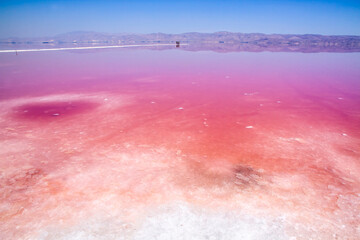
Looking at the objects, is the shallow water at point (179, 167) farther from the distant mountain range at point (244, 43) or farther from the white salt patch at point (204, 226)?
the distant mountain range at point (244, 43)

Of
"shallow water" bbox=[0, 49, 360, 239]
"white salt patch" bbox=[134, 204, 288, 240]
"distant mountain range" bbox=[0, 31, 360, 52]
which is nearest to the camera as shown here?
"white salt patch" bbox=[134, 204, 288, 240]

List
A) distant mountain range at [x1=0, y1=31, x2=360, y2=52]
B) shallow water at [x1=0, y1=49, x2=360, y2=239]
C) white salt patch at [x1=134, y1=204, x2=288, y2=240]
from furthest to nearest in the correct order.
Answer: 1. distant mountain range at [x1=0, y1=31, x2=360, y2=52]
2. shallow water at [x1=0, y1=49, x2=360, y2=239]
3. white salt patch at [x1=134, y1=204, x2=288, y2=240]

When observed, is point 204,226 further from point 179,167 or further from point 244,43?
point 244,43

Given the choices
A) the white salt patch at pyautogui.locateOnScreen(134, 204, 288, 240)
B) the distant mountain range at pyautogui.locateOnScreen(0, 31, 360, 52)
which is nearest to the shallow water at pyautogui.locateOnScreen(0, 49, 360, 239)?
the white salt patch at pyautogui.locateOnScreen(134, 204, 288, 240)

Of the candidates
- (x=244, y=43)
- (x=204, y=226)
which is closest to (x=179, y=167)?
(x=204, y=226)

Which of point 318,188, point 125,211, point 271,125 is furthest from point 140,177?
A: point 271,125

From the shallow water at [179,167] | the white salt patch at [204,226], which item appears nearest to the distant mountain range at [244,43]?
the shallow water at [179,167]

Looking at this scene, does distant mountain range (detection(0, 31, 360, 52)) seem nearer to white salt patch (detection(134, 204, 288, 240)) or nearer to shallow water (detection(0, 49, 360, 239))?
shallow water (detection(0, 49, 360, 239))

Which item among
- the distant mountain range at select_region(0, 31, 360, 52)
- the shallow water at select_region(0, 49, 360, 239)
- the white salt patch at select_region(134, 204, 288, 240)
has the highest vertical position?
the distant mountain range at select_region(0, 31, 360, 52)
